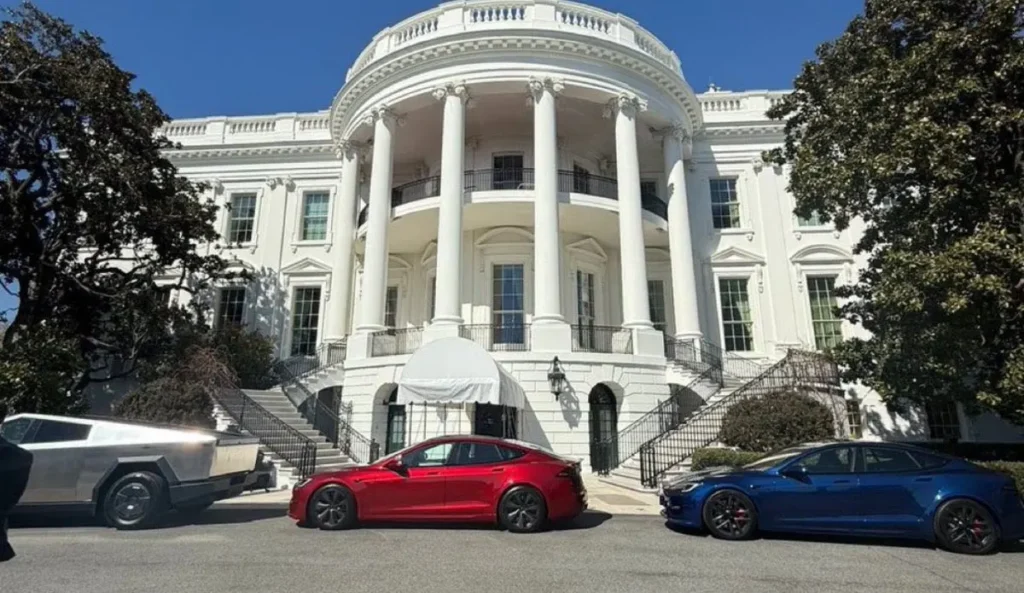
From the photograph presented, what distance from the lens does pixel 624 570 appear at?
230 inches

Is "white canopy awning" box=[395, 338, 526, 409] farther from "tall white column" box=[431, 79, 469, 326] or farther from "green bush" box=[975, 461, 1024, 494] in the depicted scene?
"green bush" box=[975, 461, 1024, 494]

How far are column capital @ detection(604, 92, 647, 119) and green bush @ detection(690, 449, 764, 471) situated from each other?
37.4ft

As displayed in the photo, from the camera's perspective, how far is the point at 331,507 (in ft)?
26.4

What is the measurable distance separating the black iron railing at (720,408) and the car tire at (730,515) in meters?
4.87

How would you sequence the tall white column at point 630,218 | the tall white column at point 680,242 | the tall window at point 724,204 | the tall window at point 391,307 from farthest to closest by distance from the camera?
the tall window at point 724,204, the tall window at point 391,307, the tall white column at point 680,242, the tall white column at point 630,218

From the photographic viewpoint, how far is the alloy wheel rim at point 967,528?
6.81 meters

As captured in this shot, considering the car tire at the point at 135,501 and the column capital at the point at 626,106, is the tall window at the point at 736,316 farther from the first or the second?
the car tire at the point at 135,501

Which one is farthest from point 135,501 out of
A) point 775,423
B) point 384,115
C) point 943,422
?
point 943,422

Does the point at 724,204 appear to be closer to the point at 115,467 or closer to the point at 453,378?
the point at 453,378

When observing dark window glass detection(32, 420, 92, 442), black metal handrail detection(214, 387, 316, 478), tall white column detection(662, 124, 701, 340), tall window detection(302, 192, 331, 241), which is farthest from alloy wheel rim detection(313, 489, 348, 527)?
tall window detection(302, 192, 331, 241)

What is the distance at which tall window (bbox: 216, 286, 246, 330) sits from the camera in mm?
22641

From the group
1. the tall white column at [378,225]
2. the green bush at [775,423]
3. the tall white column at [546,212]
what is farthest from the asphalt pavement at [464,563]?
the tall white column at [378,225]

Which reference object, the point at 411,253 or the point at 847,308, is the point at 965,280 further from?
the point at 411,253

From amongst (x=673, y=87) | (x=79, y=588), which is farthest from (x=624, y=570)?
(x=673, y=87)
